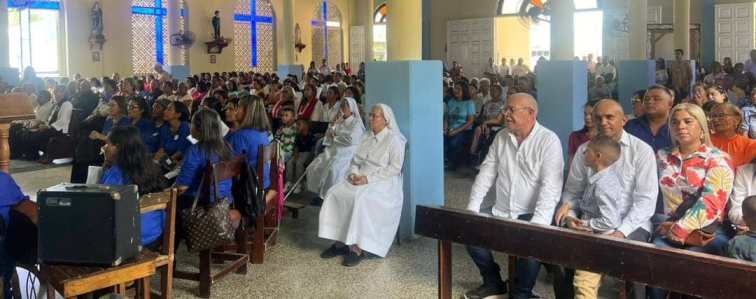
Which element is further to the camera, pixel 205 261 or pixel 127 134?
pixel 205 261

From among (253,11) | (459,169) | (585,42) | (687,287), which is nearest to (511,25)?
(585,42)

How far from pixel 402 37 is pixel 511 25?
57.0 feet

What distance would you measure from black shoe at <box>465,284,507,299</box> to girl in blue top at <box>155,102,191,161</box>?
10.5 feet

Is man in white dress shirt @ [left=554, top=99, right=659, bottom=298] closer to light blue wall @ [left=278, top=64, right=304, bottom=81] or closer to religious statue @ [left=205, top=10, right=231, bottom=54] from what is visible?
light blue wall @ [left=278, top=64, right=304, bottom=81]

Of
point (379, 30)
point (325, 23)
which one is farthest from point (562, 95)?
point (379, 30)

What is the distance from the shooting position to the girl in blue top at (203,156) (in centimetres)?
484

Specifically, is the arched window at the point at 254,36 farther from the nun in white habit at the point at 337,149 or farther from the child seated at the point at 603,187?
the child seated at the point at 603,187

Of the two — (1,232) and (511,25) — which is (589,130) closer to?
Result: (1,232)

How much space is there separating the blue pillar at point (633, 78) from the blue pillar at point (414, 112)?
5306mm

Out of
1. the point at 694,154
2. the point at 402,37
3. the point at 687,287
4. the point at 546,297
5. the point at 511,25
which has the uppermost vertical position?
the point at 511,25

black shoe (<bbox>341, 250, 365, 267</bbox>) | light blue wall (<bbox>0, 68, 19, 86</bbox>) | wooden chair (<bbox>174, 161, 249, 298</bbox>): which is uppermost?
light blue wall (<bbox>0, 68, 19, 86</bbox>)

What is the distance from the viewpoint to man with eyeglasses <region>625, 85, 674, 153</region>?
4.70 meters

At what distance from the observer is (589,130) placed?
16.8 feet

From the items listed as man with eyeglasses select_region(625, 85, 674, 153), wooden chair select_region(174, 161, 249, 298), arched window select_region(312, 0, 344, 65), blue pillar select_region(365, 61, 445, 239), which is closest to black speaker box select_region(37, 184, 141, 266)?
wooden chair select_region(174, 161, 249, 298)
